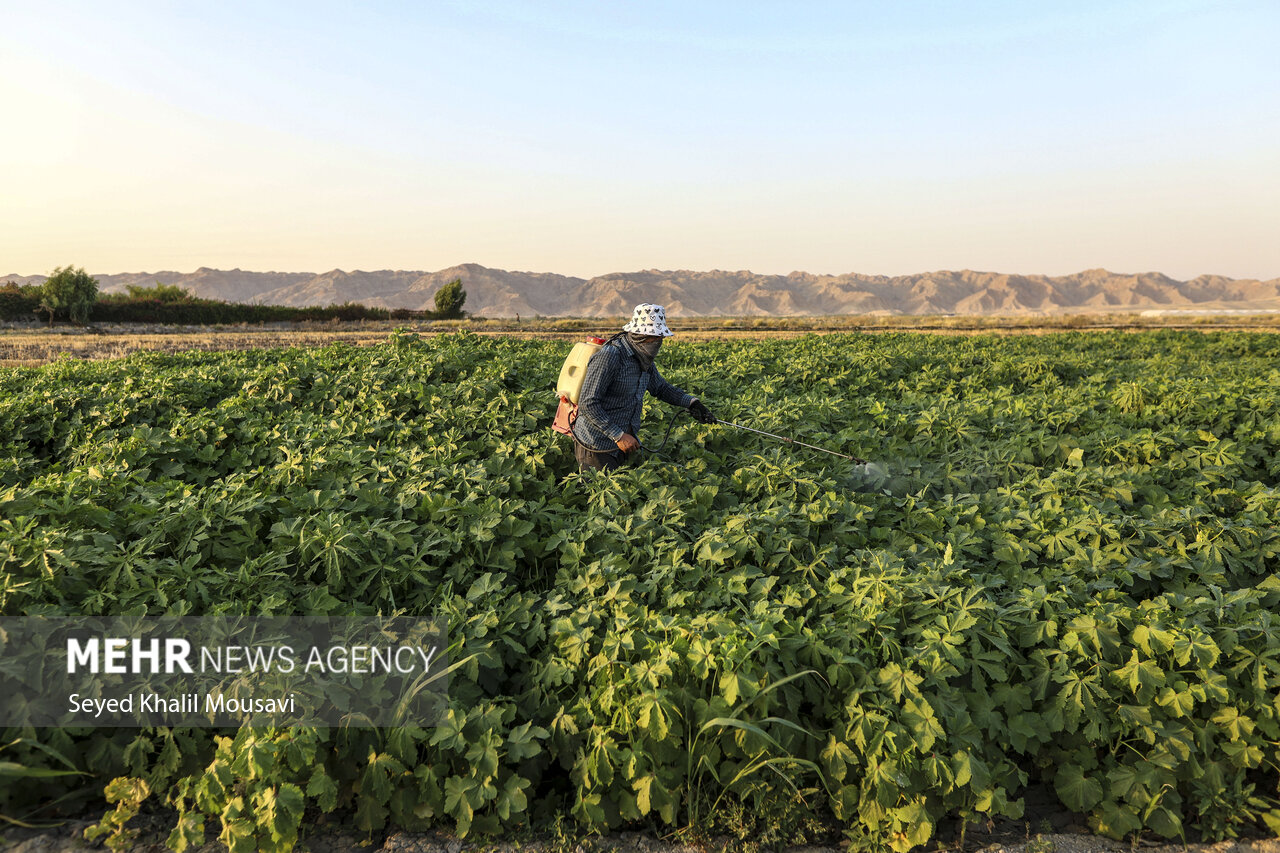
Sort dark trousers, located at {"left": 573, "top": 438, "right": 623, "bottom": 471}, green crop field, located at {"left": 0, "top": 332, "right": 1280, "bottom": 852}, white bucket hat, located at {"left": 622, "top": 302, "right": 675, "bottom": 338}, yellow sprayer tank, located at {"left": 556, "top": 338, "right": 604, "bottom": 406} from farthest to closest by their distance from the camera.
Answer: dark trousers, located at {"left": 573, "top": 438, "right": 623, "bottom": 471}
yellow sprayer tank, located at {"left": 556, "top": 338, "right": 604, "bottom": 406}
white bucket hat, located at {"left": 622, "top": 302, "right": 675, "bottom": 338}
green crop field, located at {"left": 0, "top": 332, "right": 1280, "bottom": 852}

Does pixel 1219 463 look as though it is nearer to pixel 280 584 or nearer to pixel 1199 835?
pixel 1199 835

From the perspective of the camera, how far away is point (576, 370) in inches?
218

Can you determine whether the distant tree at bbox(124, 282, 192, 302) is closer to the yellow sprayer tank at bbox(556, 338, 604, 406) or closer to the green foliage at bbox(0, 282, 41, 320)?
the green foliage at bbox(0, 282, 41, 320)

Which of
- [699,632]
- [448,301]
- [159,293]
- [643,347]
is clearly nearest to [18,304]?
[159,293]

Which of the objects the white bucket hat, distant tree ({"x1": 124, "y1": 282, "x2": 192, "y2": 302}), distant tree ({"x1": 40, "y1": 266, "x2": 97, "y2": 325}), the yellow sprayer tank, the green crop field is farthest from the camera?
distant tree ({"x1": 124, "y1": 282, "x2": 192, "y2": 302})

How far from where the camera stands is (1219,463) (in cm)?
643

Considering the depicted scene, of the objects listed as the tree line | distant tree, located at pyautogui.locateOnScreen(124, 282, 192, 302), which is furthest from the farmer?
distant tree, located at pyautogui.locateOnScreen(124, 282, 192, 302)

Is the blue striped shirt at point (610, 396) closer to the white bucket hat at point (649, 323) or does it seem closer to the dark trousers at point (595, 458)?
the dark trousers at point (595, 458)

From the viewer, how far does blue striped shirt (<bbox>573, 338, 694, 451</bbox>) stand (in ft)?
17.5

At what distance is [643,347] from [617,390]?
0.42 meters

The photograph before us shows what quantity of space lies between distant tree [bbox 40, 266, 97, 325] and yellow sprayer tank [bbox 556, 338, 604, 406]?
58.3m

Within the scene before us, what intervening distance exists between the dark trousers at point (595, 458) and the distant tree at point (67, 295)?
192 feet

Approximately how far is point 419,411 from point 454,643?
4.65m

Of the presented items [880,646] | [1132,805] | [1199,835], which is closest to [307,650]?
[880,646]
